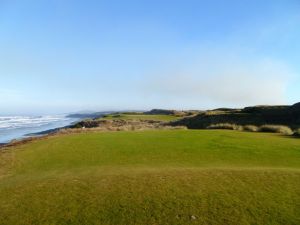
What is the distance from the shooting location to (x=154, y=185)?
37.7 ft

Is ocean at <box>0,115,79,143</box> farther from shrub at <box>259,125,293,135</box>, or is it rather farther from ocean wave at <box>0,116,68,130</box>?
shrub at <box>259,125,293,135</box>

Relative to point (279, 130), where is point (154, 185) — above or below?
below

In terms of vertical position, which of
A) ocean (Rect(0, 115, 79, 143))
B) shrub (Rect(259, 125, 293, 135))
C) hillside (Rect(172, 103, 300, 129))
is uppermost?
hillside (Rect(172, 103, 300, 129))

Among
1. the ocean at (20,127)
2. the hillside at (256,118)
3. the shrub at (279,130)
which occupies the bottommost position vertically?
the ocean at (20,127)

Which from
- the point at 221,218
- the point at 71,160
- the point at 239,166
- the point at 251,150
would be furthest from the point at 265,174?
the point at 71,160

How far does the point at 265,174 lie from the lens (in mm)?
12445

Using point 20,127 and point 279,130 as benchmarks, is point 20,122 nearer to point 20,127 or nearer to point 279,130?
point 20,127

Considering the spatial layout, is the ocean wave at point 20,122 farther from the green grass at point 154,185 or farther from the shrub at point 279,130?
the green grass at point 154,185

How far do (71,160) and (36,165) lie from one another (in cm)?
156

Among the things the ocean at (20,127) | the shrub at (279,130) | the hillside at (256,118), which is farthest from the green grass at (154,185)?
the ocean at (20,127)

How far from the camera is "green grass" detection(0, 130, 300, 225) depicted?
973 cm

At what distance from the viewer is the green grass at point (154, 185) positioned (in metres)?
9.73

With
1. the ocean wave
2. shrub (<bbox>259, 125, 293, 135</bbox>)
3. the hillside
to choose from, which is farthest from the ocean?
shrub (<bbox>259, 125, 293, 135</bbox>)

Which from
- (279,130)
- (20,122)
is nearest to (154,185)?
(279,130)
